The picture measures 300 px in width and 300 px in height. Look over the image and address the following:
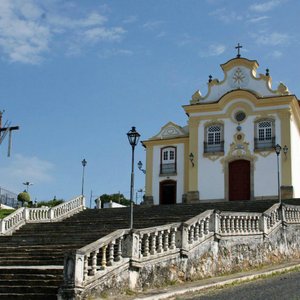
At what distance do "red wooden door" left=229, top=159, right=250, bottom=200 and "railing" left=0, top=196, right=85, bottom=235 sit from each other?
989 cm

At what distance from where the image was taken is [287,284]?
1387 centimetres

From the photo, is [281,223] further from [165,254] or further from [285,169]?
[285,169]

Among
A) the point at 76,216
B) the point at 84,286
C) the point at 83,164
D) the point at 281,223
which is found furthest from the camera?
the point at 83,164

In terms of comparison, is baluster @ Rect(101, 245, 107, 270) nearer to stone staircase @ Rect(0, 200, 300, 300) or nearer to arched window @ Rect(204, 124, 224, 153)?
stone staircase @ Rect(0, 200, 300, 300)

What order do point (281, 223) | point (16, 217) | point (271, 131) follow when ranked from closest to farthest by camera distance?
1. point (281, 223)
2. point (16, 217)
3. point (271, 131)

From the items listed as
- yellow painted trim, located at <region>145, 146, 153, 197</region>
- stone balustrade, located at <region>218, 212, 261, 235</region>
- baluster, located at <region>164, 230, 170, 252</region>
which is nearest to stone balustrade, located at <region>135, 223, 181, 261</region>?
baluster, located at <region>164, 230, 170, 252</region>

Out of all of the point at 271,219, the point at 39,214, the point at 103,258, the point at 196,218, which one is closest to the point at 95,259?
the point at 103,258

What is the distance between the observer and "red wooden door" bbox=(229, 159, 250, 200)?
34.4 metres

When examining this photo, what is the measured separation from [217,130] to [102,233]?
19.3m

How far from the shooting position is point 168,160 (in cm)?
3750

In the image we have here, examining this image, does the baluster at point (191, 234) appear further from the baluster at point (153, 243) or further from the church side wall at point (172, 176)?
the church side wall at point (172, 176)

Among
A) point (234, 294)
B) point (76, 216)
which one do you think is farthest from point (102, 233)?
point (76, 216)

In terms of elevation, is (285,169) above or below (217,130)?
below

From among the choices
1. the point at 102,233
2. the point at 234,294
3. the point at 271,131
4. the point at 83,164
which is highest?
the point at 271,131
